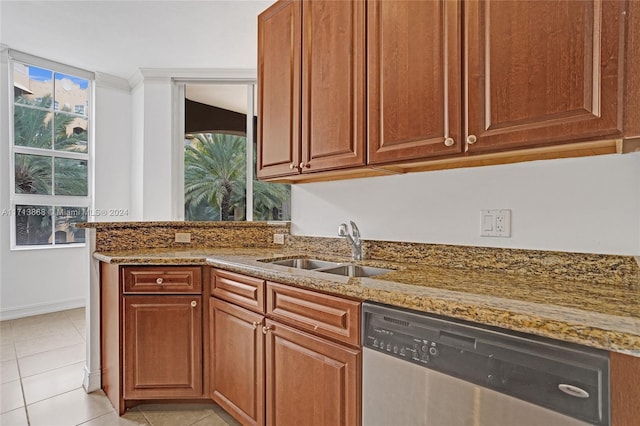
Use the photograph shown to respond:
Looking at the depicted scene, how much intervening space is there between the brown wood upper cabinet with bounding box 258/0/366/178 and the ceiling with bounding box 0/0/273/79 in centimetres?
104

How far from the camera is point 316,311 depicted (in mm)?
1322

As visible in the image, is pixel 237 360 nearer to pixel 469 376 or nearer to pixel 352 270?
pixel 352 270

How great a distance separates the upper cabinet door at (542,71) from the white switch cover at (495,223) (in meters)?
0.39

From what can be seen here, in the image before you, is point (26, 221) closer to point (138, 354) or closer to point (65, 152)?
point (65, 152)

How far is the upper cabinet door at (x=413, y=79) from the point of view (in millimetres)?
1287

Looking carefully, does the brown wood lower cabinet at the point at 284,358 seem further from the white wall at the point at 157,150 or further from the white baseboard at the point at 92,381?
the white wall at the point at 157,150

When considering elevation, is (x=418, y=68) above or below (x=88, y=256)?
above

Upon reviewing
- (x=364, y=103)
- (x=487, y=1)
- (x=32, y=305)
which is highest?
(x=487, y=1)

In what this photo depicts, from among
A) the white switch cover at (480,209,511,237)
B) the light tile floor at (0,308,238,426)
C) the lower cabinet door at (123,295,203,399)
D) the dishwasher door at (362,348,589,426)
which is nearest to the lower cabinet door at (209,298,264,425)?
the lower cabinet door at (123,295,203,399)

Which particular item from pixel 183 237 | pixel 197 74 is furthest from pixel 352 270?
pixel 197 74

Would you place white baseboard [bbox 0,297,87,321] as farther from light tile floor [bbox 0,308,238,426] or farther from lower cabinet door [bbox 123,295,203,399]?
lower cabinet door [bbox 123,295,203,399]

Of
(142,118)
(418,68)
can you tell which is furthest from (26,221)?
(418,68)

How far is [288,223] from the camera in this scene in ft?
8.01

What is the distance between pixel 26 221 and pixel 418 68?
4349mm
